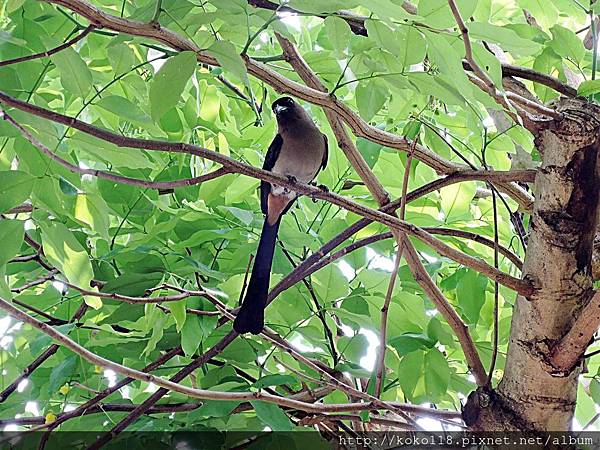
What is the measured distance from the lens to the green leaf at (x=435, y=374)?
1084 millimetres

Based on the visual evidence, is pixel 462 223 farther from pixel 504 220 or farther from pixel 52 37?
pixel 52 37

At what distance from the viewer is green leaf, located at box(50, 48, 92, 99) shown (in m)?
0.89

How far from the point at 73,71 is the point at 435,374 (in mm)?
706

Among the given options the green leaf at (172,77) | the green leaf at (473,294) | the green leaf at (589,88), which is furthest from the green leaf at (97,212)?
the green leaf at (589,88)

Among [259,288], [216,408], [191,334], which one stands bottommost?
[216,408]

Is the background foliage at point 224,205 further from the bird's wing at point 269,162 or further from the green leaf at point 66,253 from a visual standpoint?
the bird's wing at point 269,162

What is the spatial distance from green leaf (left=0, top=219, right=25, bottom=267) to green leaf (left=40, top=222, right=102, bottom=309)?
1.4 inches

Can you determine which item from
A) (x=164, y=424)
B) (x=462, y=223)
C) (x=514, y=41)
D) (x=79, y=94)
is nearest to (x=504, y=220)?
(x=462, y=223)

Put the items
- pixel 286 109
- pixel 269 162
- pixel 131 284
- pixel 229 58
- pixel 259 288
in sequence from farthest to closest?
pixel 286 109
pixel 269 162
pixel 259 288
pixel 131 284
pixel 229 58

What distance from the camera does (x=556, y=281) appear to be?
102cm

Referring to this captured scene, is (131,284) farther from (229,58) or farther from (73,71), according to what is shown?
(229,58)

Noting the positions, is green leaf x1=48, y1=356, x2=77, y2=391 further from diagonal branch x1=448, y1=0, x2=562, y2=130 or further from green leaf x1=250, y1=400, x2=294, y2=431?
diagonal branch x1=448, y1=0, x2=562, y2=130

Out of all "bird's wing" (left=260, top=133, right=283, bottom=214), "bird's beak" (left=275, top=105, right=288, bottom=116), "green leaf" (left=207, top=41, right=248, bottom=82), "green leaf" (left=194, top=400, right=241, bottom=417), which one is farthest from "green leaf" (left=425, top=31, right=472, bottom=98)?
"bird's beak" (left=275, top=105, right=288, bottom=116)

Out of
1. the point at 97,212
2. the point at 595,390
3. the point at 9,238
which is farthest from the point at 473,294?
the point at 9,238
